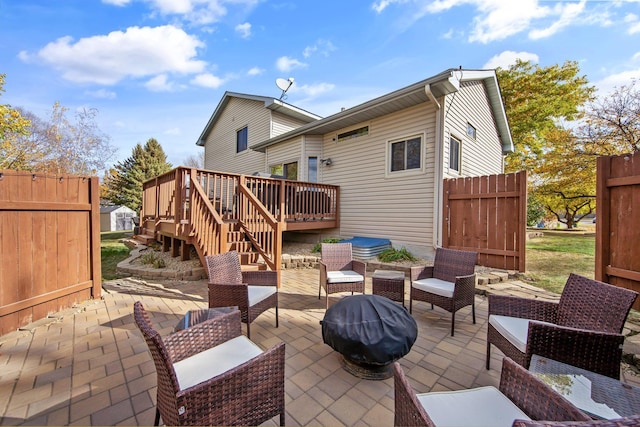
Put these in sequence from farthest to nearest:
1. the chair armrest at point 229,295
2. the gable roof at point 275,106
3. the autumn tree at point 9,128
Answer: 1. the gable roof at point 275,106
2. the autumn tree at point 9,128
3. the chair armrest at point 229,295

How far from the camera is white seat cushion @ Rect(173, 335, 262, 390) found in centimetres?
159

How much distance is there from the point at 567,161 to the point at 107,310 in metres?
15.0

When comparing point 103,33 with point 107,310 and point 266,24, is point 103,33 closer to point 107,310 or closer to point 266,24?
point 266,24

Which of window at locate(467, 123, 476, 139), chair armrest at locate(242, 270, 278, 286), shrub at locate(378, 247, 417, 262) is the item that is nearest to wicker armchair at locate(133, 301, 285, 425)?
chair armrest at locate(242, 270, 278, 286)

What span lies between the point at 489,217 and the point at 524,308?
3.61m

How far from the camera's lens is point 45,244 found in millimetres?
3219

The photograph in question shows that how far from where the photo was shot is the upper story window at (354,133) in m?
7.77

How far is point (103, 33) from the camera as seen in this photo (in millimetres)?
6609

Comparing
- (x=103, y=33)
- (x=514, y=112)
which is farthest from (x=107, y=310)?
(x=514, y=112)

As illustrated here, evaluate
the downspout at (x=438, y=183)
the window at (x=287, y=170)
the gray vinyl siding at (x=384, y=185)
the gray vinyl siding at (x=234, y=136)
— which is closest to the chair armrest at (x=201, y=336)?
the downspout at (x=438, y=183)

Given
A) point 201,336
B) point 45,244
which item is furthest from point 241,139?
point 201,336

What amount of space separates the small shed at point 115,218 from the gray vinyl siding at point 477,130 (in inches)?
Answer: 967

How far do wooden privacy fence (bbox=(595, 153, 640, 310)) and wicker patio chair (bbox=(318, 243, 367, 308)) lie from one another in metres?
3.21

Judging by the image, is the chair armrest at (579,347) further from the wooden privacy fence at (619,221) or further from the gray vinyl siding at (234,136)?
the gray vinyl siding at (234,136)
